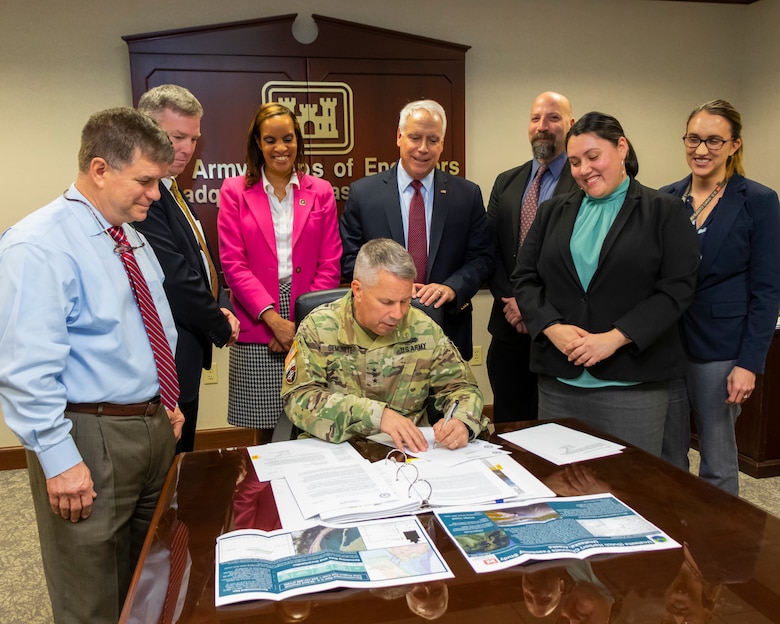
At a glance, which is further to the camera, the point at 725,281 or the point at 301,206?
the point at 301,206

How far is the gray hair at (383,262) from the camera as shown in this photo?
184cm

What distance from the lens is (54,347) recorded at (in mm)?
1367

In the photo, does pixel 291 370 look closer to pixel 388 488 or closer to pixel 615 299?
pixel 388 488

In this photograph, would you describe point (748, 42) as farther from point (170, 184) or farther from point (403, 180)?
point (170, 184)

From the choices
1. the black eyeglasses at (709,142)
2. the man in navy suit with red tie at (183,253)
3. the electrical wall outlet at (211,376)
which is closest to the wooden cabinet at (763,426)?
the black eyeglasses at (709,142)

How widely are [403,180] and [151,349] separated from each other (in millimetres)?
1362

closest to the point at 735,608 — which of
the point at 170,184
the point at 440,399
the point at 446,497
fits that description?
the point at 446,497

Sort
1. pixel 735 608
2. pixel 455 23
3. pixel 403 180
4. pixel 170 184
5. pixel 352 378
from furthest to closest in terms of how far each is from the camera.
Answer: pixel 455 23 → pixel 403 180 → pixel 170 184 → pixel 352 378 → pixel 735 608

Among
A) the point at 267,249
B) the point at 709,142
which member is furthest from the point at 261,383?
the point at 709,142

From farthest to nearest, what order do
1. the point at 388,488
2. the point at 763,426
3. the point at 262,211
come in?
1. the point at 763,426
2. the point at 262,211
3. the point at 388,488

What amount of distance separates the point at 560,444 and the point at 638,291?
2.08 ft

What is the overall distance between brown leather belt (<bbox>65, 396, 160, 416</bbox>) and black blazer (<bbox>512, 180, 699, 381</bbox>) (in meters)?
1.17

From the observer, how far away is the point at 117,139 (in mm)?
1461

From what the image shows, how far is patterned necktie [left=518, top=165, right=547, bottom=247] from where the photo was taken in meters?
2.60
